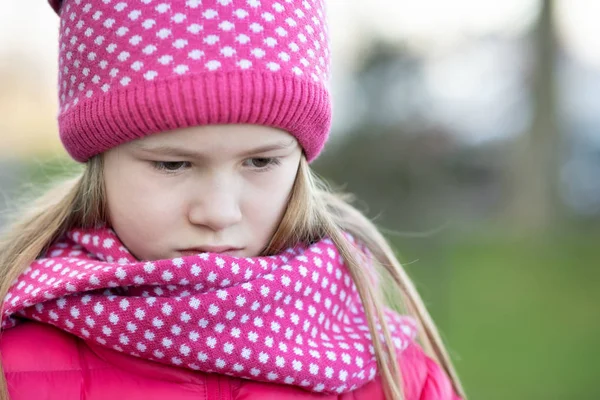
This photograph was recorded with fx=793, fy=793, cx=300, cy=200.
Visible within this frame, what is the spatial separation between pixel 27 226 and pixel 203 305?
0.56 metres

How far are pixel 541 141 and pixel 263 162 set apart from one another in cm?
834

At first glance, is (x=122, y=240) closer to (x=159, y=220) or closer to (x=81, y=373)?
(x=159, y=220)

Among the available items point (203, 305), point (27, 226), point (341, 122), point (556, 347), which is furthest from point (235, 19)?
point (341, 122)

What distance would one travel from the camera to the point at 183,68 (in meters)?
1.55

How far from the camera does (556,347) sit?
4816 mm

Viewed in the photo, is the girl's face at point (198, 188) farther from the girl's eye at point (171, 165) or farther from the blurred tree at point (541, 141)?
the blurred tree at point (541, 141)

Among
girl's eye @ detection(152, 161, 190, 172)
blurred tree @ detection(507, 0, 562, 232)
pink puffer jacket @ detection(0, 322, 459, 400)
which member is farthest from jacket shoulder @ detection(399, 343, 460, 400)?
blurred tree @ detection(507, 0, 562, 232)

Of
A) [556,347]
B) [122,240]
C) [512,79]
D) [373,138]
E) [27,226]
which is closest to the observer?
[122,240]

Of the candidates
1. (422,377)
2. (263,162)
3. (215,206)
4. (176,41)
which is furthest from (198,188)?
(422,377)

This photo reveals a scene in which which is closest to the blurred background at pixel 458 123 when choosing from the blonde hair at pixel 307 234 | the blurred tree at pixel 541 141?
the blurred tree at pixel 541 141

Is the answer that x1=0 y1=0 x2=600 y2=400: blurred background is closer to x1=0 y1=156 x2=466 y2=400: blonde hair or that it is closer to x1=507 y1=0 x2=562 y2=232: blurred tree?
x1=507 y1=0 x2=562 y2=232: blurred tree

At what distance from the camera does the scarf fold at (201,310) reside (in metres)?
1.59

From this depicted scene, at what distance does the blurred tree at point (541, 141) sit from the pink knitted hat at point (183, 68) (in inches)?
316

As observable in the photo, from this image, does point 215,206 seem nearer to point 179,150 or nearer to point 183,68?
point 179,150
